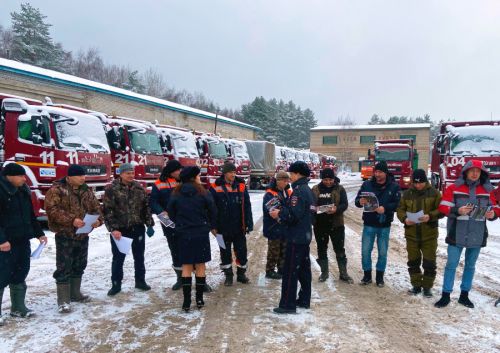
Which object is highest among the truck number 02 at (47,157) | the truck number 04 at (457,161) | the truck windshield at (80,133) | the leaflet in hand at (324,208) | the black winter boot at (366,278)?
the truck windshield at (80,133)

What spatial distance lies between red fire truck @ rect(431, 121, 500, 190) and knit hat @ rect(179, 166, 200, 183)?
9908mm

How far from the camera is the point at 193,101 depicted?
3270 inches

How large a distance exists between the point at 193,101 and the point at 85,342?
8220 cm

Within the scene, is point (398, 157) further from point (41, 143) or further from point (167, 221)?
point (167, 221)

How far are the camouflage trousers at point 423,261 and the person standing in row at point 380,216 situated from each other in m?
0.39

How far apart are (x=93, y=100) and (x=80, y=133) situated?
17026 millimetres

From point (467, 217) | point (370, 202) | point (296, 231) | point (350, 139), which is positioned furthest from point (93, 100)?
point (350, 139)

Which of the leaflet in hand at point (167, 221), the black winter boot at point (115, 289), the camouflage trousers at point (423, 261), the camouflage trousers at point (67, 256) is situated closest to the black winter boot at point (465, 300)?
the camouflage trousers at point (423, 261)

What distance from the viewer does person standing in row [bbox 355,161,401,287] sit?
18.1 ft

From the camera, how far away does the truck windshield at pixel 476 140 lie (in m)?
12.0

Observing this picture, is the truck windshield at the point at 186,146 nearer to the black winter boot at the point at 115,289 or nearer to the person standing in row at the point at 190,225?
the black winter boot at the point at 115,289

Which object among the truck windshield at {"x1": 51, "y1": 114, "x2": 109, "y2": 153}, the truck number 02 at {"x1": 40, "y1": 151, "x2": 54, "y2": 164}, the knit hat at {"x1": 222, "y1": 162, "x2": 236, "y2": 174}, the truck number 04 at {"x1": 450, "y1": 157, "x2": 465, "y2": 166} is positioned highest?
the truck windshield at {"x1": 51, "y1": 114, "x2": 109, "y2": 153}

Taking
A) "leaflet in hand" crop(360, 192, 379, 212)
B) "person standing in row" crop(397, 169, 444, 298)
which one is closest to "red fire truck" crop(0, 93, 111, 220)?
"leaflet in hand" crop(360, 192, 379, 212)

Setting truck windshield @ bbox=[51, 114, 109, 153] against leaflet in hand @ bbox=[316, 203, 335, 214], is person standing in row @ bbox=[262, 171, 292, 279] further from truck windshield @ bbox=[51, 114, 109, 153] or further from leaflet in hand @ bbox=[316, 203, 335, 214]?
truck windshield @ bbox=[51, 114, 109, 153]
